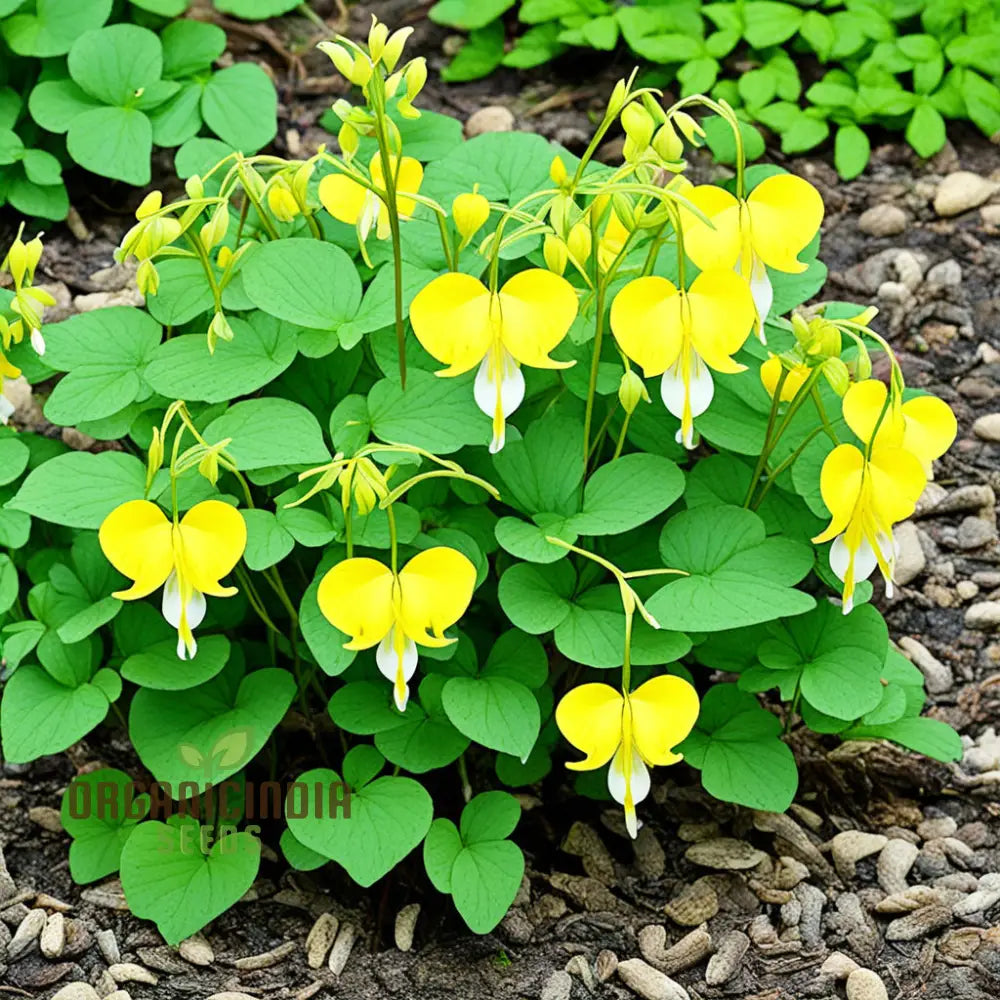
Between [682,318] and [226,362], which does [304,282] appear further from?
[682,318]

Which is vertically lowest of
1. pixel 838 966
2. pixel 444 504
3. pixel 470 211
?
pixel 838 966

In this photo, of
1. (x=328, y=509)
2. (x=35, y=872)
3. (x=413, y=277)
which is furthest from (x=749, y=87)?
(x=35, y=872)

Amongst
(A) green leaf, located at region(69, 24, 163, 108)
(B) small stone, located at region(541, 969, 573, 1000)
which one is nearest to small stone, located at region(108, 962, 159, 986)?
(B) small stone, located at region(541, 969, 573, 1000)

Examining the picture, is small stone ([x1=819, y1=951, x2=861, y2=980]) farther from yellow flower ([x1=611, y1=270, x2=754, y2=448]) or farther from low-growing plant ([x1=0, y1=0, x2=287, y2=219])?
low-growing plant ([x1=0, y1=0, x2=287, y2=219])

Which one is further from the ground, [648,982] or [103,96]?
[103,96]

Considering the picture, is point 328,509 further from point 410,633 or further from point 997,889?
point 997,889

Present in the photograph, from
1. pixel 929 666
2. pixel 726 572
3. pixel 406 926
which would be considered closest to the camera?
pixel 726 572

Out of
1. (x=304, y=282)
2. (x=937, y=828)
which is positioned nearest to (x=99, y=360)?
(x=304, y=282)
